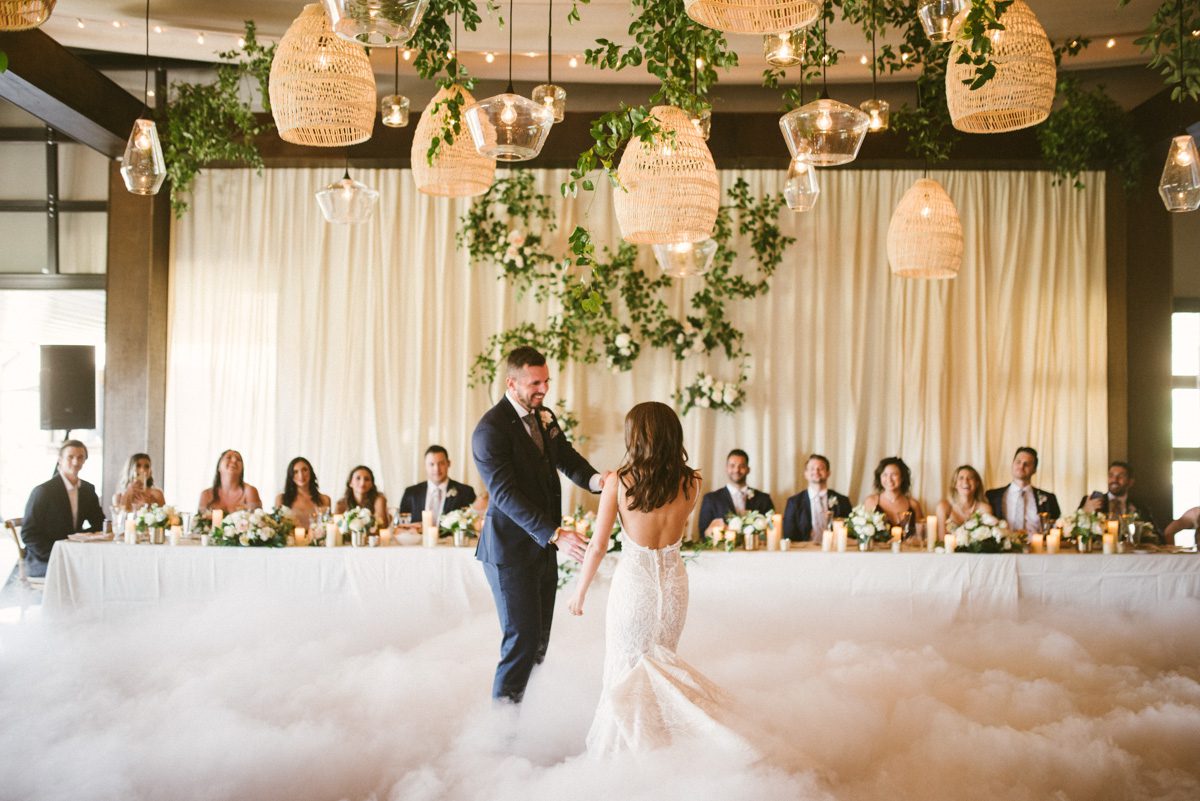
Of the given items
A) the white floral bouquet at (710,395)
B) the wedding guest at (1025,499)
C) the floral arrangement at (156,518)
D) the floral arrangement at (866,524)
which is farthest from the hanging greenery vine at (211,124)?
the wedding guest at (1025,499)

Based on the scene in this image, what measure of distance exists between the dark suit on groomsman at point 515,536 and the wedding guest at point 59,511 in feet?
12.0

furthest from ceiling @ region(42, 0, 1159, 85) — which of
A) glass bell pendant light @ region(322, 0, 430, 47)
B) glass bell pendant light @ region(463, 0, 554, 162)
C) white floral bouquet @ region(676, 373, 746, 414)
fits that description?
glass bell pendant light @ region(322, 0, 430, 47)

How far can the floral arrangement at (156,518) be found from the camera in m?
5.48

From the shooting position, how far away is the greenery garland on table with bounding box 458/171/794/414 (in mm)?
7367

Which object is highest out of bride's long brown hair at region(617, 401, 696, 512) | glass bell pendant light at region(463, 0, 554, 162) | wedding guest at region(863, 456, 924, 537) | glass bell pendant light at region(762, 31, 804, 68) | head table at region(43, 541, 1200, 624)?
glass bell pendant light at region(762, 31, 804, 68)

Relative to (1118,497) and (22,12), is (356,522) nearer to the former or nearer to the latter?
(22,12)

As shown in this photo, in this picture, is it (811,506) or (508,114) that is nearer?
(508,114)

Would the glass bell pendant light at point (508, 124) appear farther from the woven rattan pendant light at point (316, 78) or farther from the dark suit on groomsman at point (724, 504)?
the dark suit on groomsman at point (724, 504)

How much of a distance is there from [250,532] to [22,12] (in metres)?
3.51

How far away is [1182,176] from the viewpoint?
370 centimetres

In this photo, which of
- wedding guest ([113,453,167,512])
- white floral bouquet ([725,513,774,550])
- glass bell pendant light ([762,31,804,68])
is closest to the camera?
glass bell pendant light ([762,31,804,68])

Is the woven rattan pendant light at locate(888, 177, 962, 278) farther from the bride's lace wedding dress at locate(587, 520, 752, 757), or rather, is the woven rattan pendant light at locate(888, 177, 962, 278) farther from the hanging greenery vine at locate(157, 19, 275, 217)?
the hanging greenery vine at locate(157, 19, 275, 217)

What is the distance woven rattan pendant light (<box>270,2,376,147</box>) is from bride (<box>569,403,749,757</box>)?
5.00 feet

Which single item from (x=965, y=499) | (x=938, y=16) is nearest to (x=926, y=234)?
(x=938, y=16)
